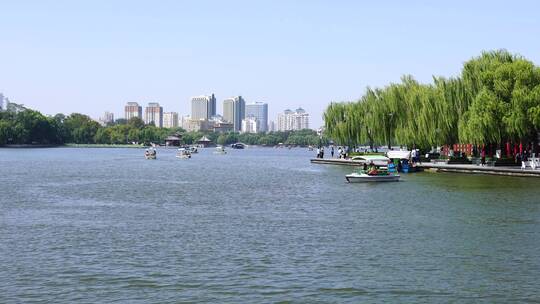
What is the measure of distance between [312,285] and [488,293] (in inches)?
168

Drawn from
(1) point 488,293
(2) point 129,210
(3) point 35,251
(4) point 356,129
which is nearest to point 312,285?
(1) point 488,293

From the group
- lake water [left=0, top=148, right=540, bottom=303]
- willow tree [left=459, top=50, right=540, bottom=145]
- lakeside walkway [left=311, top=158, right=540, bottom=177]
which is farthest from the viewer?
willow tree [left=459, top=50, right=540, bottom=145]

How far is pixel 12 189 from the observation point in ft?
167

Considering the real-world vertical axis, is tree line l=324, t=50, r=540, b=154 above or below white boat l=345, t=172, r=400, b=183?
above

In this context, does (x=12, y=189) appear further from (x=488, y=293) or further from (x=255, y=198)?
(x=488, y=293)

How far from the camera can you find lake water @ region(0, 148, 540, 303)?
59.5 ft

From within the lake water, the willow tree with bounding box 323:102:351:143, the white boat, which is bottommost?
the lake water

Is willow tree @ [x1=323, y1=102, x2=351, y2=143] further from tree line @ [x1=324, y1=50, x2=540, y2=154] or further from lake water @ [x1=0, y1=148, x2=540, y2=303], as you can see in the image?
lake water @ [x1=0, y1=148, x2=540, y2=303]

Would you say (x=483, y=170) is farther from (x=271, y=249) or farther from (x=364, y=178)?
(x=271, y=249)

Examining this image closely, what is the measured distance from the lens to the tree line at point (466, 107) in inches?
2630

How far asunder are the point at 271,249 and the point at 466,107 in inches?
2160

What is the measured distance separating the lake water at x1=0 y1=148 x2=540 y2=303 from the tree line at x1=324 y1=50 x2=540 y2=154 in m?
24.7

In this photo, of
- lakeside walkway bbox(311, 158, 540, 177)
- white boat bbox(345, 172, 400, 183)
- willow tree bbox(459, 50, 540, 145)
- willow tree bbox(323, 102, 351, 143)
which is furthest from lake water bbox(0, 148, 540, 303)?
willow tree bbox(323, 102, 351, 143)

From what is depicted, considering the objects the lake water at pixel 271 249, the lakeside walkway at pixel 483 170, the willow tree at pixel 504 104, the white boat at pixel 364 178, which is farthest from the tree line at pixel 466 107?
the lake water at pixel 271 249
